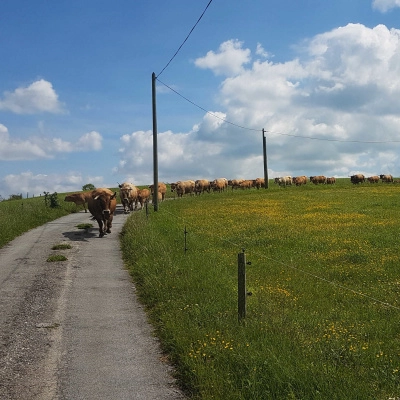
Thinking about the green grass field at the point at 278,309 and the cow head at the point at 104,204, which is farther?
the cow head at the point at 104,204

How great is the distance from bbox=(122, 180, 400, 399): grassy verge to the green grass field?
0.02m

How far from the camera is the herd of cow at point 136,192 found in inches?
934

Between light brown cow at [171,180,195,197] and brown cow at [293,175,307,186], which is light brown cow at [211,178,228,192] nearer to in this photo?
light brown cow at [171,180,195,197]

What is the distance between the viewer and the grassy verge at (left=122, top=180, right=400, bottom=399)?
20.5 feet

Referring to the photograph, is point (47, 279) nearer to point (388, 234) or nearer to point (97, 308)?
point (97, 308)

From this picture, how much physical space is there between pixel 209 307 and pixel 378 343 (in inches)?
124

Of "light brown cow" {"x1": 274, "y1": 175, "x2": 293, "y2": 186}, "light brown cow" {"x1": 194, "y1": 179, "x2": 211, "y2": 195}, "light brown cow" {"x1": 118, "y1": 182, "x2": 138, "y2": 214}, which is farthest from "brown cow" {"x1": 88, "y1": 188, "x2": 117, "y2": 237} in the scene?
"light brown cow" {"x1": 274, "y1": 175, "x2": 293, "y2": 186}

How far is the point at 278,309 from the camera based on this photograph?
988cm

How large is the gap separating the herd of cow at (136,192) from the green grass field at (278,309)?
2.33 meters

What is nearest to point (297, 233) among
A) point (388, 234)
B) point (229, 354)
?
point (388, 234)

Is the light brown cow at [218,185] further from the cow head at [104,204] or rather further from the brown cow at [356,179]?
the cow head at [104,204]

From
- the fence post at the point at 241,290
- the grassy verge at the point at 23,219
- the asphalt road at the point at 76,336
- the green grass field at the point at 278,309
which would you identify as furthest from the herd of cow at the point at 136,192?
the fence post at the point at 241,290

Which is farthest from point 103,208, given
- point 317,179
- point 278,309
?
Result: point 317,179

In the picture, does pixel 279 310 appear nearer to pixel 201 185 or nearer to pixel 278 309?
pixel 278 309
